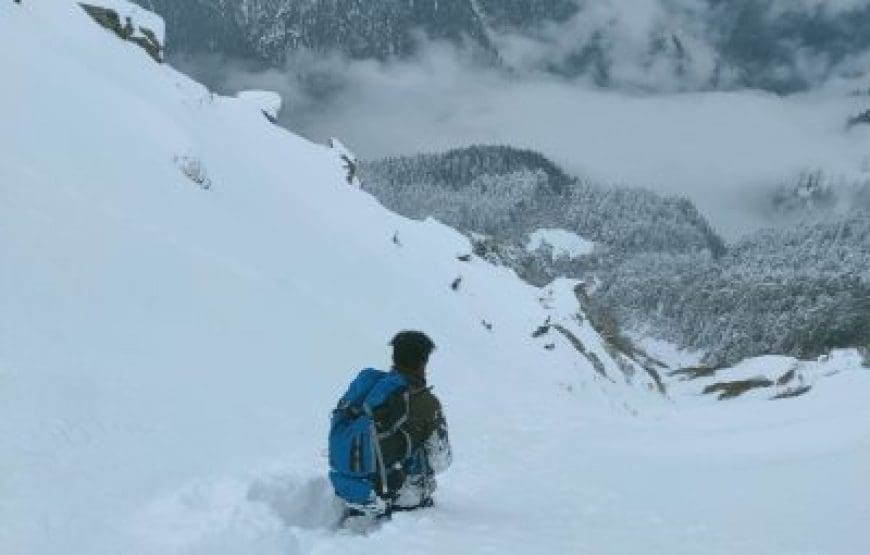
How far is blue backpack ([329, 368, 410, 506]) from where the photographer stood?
28.0 feet

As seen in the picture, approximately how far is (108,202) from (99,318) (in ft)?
12.9

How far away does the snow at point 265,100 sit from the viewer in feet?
119

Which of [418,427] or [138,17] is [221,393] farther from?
[138,17]

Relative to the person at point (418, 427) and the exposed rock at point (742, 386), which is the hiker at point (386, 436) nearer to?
the person at point (418, 427)

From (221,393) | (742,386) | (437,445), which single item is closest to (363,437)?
(437,445)

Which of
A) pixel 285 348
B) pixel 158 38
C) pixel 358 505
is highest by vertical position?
pixel 158 38

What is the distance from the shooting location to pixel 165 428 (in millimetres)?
8828

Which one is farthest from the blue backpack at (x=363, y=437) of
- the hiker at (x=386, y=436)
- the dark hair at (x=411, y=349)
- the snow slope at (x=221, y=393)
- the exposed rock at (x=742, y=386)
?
the exposed rock at (x=742, y=386)

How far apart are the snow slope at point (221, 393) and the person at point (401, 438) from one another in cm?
24

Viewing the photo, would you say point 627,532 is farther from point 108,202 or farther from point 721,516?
point 108,202

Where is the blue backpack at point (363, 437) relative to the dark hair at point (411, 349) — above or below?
below

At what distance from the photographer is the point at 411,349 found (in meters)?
8.80

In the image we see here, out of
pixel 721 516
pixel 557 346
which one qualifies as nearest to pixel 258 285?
pixel 721 516

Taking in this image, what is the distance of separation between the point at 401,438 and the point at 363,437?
1.21 ft
